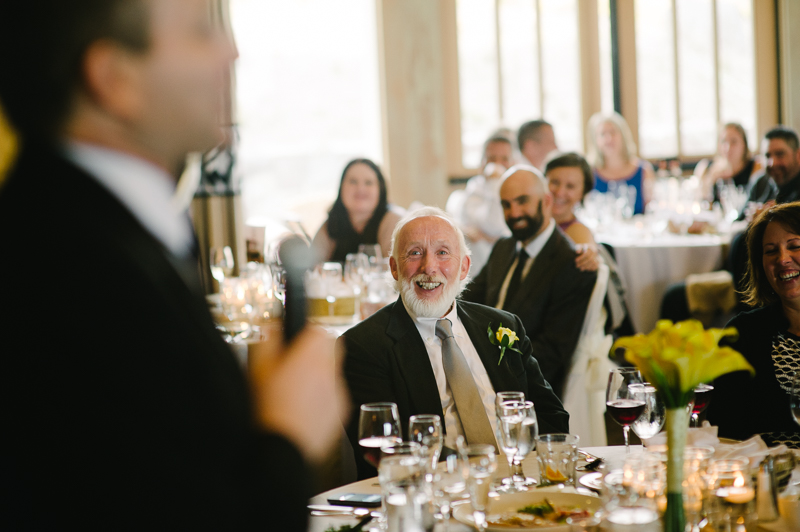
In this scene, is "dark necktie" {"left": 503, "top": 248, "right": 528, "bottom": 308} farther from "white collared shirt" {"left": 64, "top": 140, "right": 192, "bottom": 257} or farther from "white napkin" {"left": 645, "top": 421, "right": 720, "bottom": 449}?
"white collared shirt" {"left": 64, "top": 140, "right": 192, "bottom": 257}

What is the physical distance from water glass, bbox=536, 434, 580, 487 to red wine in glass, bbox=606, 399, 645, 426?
190mm

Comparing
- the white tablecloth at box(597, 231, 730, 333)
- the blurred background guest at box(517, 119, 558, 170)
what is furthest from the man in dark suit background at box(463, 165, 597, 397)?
the blurred background guest at box(517, 119, 558, 170)

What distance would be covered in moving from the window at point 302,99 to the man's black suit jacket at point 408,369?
4747mm

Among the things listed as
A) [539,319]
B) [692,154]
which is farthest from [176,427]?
[692,154]

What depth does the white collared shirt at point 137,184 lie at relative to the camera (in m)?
0.83

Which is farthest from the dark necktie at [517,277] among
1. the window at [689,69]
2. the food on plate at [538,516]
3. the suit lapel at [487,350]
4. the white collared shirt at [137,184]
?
the window at [689,69]

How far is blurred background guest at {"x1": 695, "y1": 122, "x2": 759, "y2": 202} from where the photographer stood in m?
6.73

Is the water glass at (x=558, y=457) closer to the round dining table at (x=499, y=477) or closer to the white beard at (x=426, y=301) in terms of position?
the round dining table at (x=499, y=477)

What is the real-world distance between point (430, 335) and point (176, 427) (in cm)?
166

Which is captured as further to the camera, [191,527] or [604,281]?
[604,281]

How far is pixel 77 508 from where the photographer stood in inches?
30.5

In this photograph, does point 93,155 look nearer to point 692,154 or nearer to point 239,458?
point 239,458

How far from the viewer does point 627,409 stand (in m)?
1.79

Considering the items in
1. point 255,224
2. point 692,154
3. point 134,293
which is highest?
point 692,154
